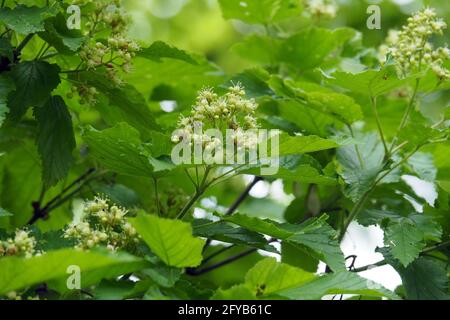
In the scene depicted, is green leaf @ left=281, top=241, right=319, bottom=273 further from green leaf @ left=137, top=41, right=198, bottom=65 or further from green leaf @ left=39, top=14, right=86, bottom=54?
green leaf @ left=39, top=14, right=86, bottom=54

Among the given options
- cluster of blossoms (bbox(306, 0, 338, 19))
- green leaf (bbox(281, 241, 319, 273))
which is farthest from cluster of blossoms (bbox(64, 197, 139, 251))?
cluster of blossoms (bbox(306, 0, 338, 19))

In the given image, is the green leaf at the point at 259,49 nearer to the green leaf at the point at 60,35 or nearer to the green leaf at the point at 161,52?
the green leaf at the point at 161,52

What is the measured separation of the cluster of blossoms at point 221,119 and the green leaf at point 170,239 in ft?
1.22

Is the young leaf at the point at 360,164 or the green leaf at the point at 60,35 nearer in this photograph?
the green leaf at the point at 60,35

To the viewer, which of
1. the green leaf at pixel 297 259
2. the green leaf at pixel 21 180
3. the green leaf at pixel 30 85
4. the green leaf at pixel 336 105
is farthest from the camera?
the green leaf at pixel 21 180

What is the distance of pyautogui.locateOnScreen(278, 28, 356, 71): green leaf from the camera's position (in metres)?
4.05

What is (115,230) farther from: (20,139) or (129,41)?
(20,139)

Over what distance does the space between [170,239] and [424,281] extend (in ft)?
3.90

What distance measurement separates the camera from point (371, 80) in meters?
3.13

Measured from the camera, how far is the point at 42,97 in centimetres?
308

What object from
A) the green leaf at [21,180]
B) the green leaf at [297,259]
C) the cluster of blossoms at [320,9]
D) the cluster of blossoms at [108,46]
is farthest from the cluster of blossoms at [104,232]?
the cluster of blossoms at [320,9]

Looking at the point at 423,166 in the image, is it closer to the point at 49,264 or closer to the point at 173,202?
the point at 173,202

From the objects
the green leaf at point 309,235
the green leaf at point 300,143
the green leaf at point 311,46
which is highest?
the green leaf at point 311,46

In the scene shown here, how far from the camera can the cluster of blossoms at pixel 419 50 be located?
320cm
